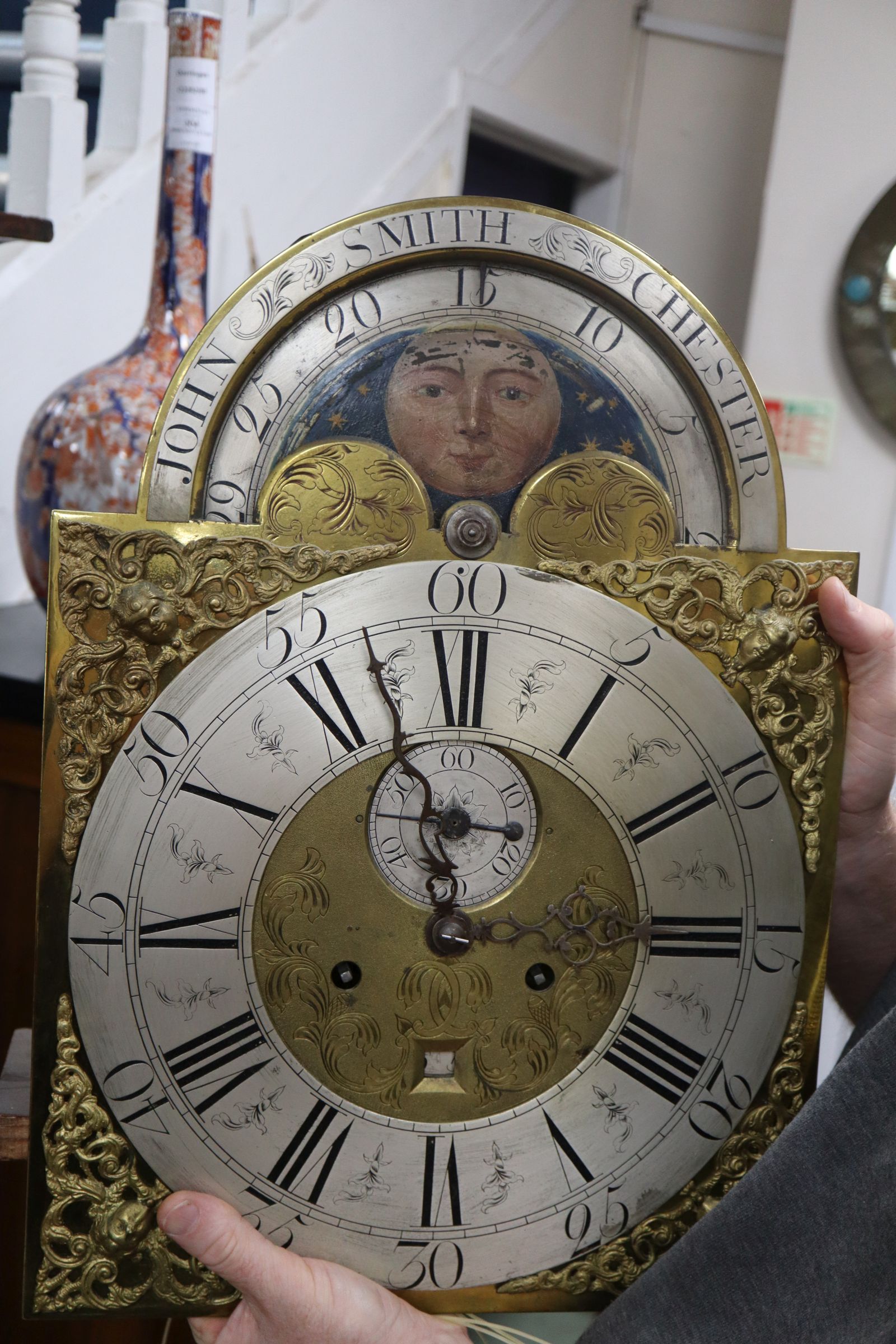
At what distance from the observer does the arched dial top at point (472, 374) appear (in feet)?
2.73

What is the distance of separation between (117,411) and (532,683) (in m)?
0.73

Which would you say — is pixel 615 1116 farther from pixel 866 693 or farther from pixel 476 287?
pixel 476 287

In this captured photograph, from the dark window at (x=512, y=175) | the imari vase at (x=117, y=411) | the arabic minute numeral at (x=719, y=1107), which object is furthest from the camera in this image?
the dark window at (x=512, y=175)

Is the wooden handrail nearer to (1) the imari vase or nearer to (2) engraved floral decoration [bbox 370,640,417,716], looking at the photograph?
(1) the imari vase

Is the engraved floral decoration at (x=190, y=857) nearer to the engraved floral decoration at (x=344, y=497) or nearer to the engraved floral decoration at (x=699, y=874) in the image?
the engraved floral decoration at (x=344, y=497)

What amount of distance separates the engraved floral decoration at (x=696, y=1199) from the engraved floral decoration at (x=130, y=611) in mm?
487

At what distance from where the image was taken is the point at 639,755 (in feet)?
2.86

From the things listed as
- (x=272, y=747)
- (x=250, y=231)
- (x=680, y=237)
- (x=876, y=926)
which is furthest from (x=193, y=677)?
(x=680, y=237)

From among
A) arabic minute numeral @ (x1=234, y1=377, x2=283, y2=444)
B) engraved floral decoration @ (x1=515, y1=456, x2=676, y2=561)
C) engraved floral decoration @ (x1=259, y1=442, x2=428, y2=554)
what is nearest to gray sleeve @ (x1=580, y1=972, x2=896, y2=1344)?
engraved floral decoration @ (x1=515, y1=456, x2=676, y2=561)

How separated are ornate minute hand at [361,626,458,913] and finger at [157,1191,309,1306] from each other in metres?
0.26

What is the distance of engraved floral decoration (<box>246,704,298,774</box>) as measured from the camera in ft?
2.72

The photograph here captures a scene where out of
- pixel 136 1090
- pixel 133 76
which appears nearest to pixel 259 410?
pixel 136 1090

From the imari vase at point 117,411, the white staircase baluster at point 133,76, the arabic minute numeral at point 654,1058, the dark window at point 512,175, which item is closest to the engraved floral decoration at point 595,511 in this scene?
the arabic minute numeral at point 654,1058

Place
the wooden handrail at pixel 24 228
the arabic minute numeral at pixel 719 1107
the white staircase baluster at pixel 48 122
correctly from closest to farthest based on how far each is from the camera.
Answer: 1. the arabic minute numeral at pixel 719 1107
2. the wooden handrail at pixel 24 228
3. the white staircase baluster at pixel 48 122
